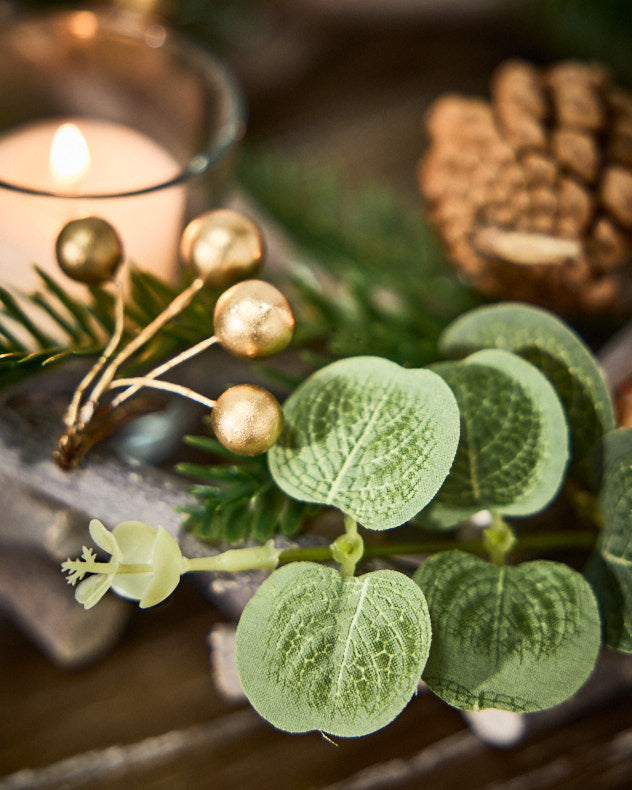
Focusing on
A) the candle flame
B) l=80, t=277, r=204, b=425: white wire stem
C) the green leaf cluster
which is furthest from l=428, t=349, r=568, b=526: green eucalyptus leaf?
the candle flame

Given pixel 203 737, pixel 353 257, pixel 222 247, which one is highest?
pixel 222 247

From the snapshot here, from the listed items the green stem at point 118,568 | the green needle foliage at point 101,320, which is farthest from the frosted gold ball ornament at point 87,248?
the green stem at point 118,568

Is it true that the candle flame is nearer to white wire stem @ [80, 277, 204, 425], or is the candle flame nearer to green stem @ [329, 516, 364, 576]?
white wire stem @ [80, 277, 204, 425]

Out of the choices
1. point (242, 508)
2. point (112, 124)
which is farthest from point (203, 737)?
point (112, 124)

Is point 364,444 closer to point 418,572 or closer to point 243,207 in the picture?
point 418,572

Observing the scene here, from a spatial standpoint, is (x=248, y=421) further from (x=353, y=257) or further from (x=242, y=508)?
(x=353, y=257)

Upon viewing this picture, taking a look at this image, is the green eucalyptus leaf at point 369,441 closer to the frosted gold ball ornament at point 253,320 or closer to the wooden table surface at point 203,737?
the frosted gold ball ornament at point 253,320
